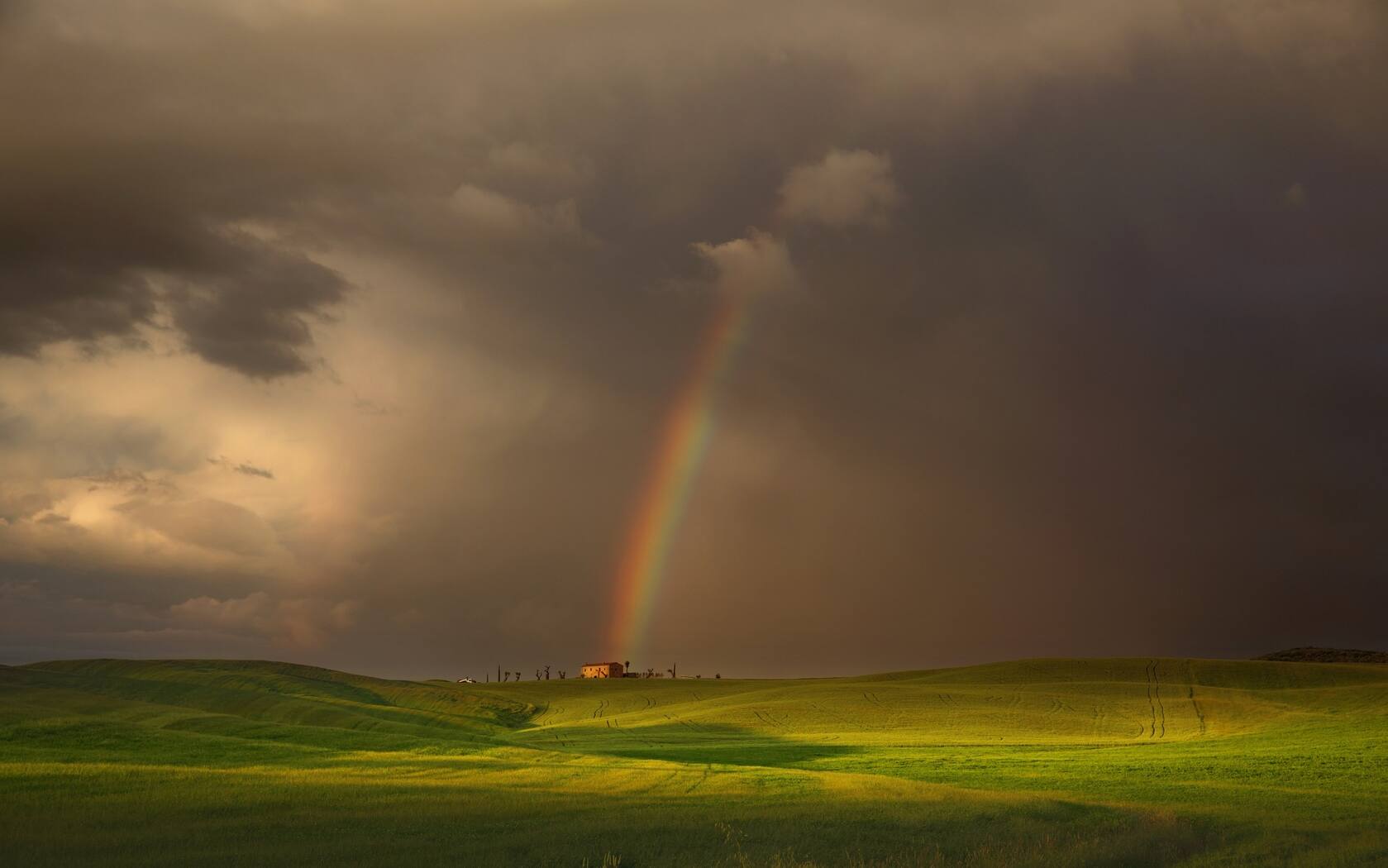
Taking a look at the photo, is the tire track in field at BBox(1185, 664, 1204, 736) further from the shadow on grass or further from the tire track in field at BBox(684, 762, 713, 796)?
the tire track in field at BBox(684, 762, 713, 796)

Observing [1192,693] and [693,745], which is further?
[1192,693]

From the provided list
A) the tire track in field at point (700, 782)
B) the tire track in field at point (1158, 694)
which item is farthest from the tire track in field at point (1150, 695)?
the tire track in field at point (700, 782)

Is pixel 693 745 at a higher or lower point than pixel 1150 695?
lower

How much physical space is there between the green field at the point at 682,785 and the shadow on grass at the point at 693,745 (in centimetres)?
38

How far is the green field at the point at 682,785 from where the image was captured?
20.2 metres

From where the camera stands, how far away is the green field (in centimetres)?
2023

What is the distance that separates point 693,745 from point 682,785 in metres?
27.8

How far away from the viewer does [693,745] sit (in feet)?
190

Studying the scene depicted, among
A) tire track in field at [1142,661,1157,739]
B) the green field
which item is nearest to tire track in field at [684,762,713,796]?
the green field

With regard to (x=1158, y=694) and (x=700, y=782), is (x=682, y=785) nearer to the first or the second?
(x=700, y=782)

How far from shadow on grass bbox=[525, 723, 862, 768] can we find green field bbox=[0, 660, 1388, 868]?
0.38m

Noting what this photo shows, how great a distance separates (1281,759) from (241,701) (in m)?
60.0

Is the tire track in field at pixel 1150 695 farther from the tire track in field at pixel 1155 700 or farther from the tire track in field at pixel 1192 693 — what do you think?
the tire track in field at pixel 1192 693

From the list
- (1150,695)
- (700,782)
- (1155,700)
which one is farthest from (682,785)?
(1150,695)
